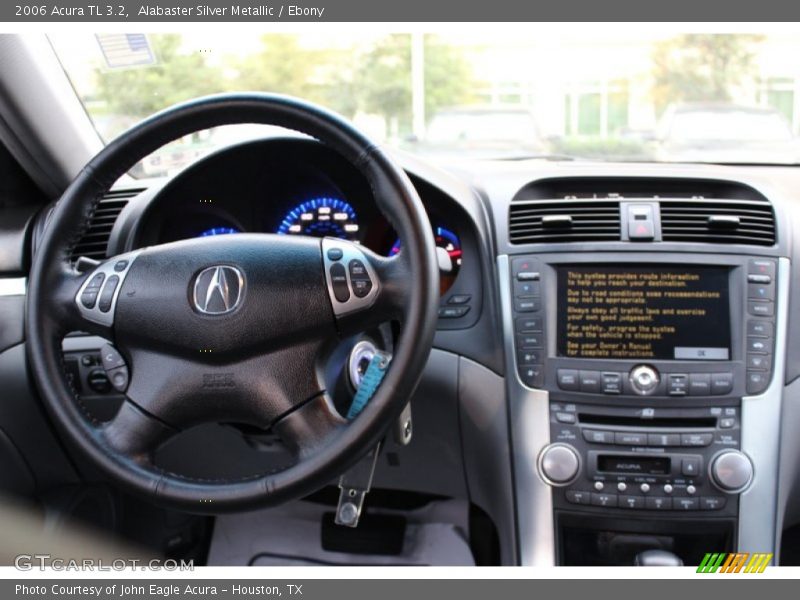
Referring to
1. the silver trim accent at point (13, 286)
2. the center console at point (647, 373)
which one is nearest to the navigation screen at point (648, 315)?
the center console at point (647, 373)

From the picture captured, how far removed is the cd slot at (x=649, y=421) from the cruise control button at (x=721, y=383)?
2.8 inches

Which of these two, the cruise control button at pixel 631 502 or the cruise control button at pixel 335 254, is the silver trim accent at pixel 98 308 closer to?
the cruise control button at pixel 335 254

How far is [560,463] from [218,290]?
0.93 m

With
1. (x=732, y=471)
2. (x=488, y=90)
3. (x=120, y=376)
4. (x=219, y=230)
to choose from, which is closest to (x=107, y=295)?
(x=120, y=376)

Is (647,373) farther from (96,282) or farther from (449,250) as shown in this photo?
(96,282)

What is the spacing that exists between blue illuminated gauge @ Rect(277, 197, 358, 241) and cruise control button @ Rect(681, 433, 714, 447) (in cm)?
91

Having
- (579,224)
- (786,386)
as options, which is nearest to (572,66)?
(579,224)

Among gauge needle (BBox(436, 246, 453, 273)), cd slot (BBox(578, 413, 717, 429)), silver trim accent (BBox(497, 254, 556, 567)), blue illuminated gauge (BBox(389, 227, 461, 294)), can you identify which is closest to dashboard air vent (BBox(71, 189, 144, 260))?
blue illuminated gauge (BBox(389, 227, 461, 294))

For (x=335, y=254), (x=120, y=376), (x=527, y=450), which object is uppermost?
(x=335, y=254)

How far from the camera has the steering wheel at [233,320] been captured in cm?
123

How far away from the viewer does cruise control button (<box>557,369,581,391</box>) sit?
1797 millimetres

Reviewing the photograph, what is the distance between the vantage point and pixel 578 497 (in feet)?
6.00

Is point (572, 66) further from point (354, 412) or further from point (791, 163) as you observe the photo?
point (354, 412)

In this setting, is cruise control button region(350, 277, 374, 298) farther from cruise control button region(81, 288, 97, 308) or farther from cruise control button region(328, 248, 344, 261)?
cruise control button region(81, 288, 97, 308)
